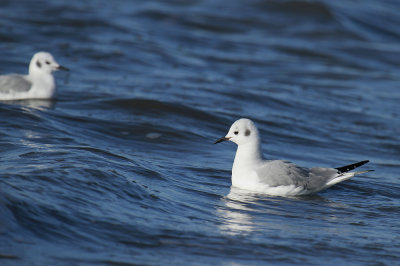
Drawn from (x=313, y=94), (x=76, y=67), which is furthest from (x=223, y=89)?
(x=76, y=67)

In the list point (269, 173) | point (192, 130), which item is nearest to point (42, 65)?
point (192, 130)

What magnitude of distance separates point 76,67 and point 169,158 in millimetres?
5939

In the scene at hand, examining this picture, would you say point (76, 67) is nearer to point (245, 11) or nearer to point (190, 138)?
point (190, 138)

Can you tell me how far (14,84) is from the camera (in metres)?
11.1

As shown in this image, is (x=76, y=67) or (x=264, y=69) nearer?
(x=76, y=67)

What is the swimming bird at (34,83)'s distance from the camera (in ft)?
36.2

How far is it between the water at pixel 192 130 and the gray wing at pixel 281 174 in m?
0.19

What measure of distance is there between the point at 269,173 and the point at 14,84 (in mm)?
5240

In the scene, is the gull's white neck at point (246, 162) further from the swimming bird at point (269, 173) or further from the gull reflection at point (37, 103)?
the gull reflection at point (37, 103)

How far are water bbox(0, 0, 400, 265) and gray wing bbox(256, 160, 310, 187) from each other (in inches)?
7.5

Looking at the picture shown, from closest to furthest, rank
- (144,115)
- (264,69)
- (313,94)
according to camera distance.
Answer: (144,115)
(313,94)
(264,69)

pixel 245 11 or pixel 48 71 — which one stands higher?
pixel 245 11

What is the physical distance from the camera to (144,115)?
11.0 m

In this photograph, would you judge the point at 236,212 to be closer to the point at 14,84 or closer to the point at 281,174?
the point at 281,174
